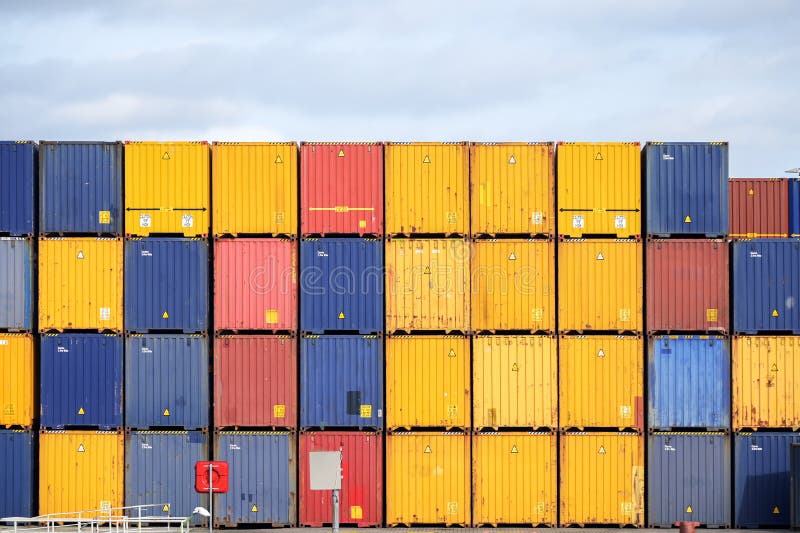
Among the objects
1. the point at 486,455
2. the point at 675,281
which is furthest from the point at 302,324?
the point at 675,281

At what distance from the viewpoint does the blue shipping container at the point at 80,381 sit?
88.3 feet

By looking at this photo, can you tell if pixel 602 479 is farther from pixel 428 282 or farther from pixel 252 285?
pixel 252 285

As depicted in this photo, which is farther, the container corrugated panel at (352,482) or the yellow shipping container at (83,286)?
the yellow shipping container at (83,286)

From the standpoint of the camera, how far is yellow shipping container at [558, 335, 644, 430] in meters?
27.0

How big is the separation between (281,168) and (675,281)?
485 inches

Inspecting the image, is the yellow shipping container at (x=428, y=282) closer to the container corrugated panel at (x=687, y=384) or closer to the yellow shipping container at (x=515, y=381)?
the yellow shipping container at (x=515, y=381)

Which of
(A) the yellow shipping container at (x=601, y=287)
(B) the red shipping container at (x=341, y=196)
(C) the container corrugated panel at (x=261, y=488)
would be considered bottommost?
(C) the container corrugated panel at (x=261, y=488)

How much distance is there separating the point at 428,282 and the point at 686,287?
25.4 feet

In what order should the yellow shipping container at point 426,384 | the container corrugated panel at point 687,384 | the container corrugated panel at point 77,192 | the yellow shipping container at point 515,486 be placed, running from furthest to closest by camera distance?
the container corrugated panel at point 77,192
the container corrugated panel at point 687,384
the yellow shipping container at point 426,384
the yellow shipping container at point 515,486

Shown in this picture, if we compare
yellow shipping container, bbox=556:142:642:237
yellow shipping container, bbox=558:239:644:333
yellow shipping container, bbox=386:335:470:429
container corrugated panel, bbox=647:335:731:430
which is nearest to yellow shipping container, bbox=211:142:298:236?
yellow shipping container, bbox=386:335:470:429

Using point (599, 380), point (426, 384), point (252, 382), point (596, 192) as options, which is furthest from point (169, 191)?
point (599, 380)

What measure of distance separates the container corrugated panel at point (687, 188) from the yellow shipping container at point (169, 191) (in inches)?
531

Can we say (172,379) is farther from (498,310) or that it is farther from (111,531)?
(498,310)

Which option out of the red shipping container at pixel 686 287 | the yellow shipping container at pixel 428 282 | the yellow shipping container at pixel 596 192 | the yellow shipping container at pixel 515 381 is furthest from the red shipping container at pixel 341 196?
the red shipping container at pixel 686 287
